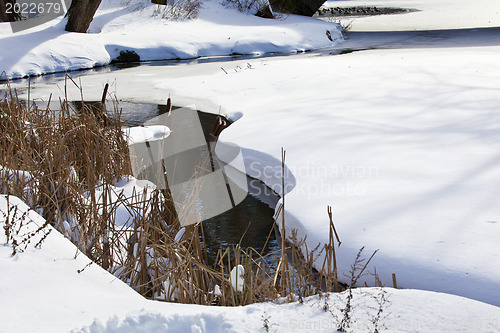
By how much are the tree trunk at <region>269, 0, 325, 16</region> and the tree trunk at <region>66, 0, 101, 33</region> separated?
22.5 feet

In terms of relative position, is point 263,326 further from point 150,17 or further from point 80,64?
point 150,17

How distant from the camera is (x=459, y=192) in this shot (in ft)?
10.8

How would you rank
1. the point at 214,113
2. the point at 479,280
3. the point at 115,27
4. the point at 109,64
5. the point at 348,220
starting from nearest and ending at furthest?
the point at 479,280 → the point at 348,220 → the point at 214,113 → the point at 109,64 → the point at 115,27

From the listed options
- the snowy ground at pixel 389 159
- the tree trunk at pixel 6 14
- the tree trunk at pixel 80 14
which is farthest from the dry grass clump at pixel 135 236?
the tree trunk at pixel 6 14

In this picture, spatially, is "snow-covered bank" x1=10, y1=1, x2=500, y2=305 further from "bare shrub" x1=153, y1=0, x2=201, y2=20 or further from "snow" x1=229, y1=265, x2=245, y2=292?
"bare shrub" x1=153, y1=0, x2=201, y2=20

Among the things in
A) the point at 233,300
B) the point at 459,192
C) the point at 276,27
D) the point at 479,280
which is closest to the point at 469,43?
the point at 276,27

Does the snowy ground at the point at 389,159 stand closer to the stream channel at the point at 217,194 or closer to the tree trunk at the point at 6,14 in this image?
the stream channel at the point at 217,194

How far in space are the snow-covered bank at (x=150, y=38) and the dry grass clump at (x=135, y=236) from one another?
6.43m

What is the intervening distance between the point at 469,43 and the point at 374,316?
411 inches

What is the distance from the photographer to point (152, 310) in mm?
1850

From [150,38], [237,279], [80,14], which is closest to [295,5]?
[150,38]

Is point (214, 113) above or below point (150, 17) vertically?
below

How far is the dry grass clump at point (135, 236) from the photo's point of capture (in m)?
2.31

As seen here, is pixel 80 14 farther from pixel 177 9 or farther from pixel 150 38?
pixel 177 9
